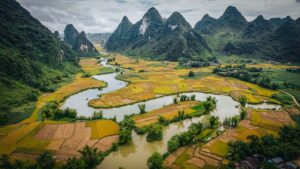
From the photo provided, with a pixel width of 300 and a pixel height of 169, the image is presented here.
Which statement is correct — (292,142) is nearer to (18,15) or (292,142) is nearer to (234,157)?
(234,157)

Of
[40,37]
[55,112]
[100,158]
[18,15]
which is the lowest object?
[100,158]

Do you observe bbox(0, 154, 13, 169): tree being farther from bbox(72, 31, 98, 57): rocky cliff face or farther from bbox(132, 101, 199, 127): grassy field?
bbox(72, 31, 98, 57): rocky cliff face

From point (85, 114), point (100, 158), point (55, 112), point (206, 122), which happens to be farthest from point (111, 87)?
point (100, 158)

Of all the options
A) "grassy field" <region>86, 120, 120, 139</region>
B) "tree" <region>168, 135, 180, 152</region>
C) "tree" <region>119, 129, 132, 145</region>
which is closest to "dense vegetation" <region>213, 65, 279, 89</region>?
"tree" <region>168, 135, 180, 152</region>

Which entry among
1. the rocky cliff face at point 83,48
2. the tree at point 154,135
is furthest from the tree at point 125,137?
the rocky cliff face at point 83,48

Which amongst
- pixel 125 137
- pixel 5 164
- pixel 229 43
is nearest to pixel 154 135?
pixel 125 137

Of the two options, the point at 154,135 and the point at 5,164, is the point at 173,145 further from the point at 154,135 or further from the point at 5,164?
the point at 5,164
